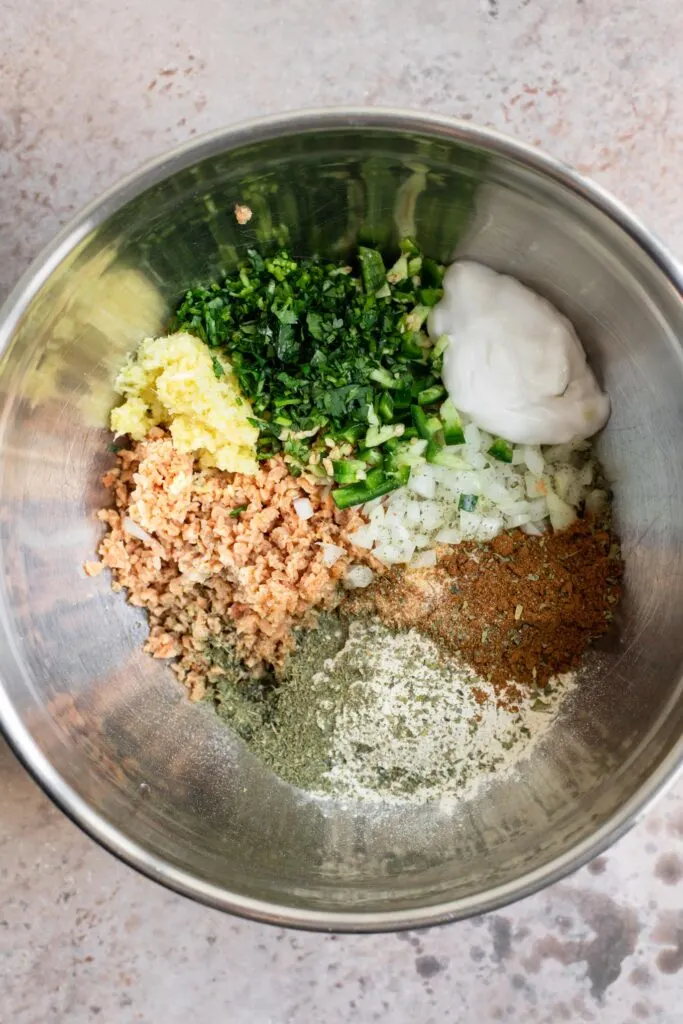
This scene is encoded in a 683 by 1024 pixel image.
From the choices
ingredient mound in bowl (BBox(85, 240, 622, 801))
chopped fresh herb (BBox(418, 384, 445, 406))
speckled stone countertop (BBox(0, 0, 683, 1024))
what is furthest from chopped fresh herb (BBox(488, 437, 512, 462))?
speckled stone countertop (BBox(0, 0, 683, 1024))

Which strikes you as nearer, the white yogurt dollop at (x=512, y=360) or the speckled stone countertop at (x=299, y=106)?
the white yogurt dollop at (x=512, y=360)

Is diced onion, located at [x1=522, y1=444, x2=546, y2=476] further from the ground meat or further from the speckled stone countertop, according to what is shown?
the speckled stone countertop

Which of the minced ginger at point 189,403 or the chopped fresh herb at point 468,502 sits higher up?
the minced ginger at point 189,403

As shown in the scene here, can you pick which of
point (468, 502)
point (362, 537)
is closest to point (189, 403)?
point (362, 537)

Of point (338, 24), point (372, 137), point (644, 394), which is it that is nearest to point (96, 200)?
point (372, 137)

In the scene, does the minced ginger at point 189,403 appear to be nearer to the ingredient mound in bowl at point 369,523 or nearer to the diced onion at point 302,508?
the ingredient mound in bowl at point 369,523

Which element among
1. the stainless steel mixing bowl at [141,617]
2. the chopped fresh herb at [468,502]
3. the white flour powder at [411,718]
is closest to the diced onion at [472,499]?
the chopped fresh herb at [468,502]

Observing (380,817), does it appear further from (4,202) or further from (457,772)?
(4,202)

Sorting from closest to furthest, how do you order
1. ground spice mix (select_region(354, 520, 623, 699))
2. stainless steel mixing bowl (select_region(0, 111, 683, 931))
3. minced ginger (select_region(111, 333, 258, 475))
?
stainless steel mixing bowl (select_region(0, 111, 683, 931)), minced ginger (select_region(111, 333, 258, 475)), ground spice mix (select_region(354, 520, 623, 699))
